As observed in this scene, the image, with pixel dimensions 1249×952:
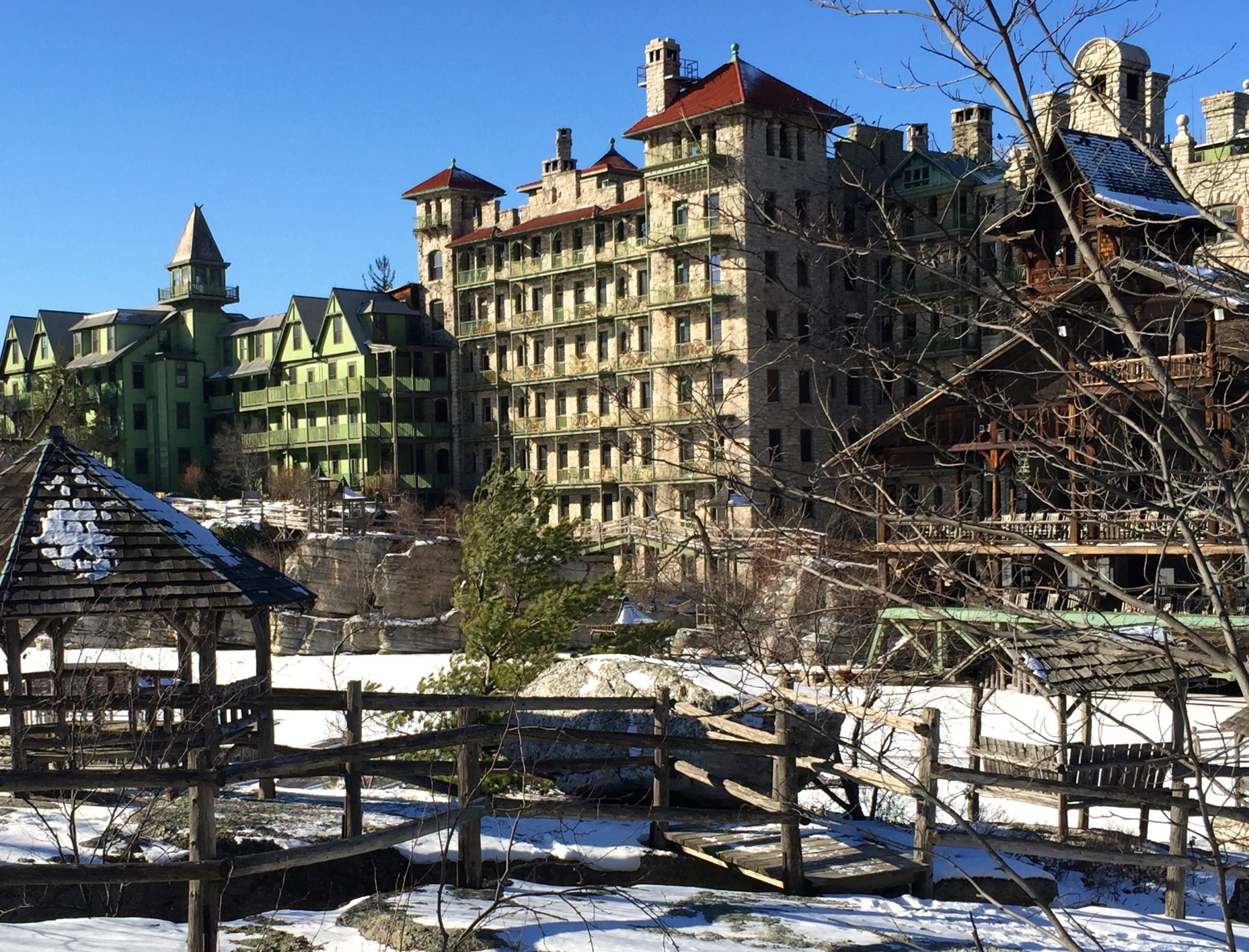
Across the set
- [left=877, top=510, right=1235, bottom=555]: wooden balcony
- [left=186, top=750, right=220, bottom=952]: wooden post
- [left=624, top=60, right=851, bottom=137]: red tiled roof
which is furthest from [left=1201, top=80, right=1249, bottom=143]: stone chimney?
[left=186, top=750, right=220, bottom=952]: wooden post

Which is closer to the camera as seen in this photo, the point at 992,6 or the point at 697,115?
the point at 992,6

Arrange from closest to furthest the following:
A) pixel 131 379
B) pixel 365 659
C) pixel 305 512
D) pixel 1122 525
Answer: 1. pixel 1122 525
2. pixel 365 659
3. pixel 305 512
4. pixel 131 379

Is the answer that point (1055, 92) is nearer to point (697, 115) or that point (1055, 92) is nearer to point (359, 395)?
point (697, 115)

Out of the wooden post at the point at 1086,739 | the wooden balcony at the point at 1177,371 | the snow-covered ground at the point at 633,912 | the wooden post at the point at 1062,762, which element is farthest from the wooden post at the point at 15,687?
the wooden balcony at the point at 1177,371

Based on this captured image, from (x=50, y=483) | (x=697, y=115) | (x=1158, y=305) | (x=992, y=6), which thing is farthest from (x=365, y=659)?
(x=992, y=6)

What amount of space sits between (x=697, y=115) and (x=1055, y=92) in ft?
157

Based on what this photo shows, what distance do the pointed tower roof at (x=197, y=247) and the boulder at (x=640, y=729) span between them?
6728 centimetres

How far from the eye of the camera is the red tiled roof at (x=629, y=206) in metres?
59.3

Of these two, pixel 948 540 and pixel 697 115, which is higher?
pixel 697 115

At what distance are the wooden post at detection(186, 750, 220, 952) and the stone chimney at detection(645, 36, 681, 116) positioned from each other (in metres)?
52.5

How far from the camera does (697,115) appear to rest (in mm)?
52188

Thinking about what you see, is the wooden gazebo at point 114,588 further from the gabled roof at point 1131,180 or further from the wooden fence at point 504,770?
the gabled roof at point 1131,180

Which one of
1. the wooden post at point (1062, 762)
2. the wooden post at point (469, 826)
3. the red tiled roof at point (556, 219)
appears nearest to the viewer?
the wooden post at point (469, 826)

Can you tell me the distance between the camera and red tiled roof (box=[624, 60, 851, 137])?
2083 inches
